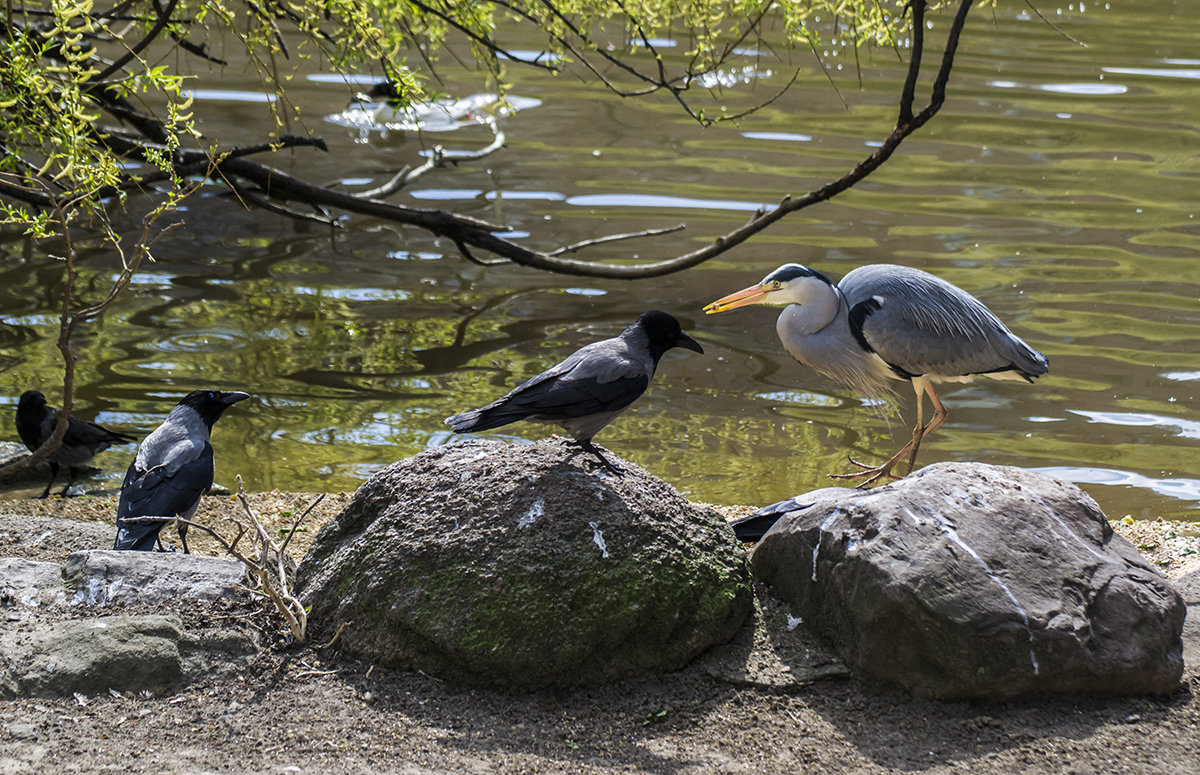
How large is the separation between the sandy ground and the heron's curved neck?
2.75 m

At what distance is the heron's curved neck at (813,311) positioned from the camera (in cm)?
646

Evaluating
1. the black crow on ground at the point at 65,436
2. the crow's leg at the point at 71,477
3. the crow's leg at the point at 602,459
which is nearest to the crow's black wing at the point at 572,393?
the crow's leg at the point at 602,459

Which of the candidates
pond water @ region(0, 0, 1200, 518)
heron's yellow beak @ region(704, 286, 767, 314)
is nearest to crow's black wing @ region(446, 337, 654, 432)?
heron's yellow beak @ region(704, 286, 767, 314)

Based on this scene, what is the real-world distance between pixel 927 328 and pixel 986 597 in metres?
2.69

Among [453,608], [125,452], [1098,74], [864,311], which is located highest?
[1098,74]

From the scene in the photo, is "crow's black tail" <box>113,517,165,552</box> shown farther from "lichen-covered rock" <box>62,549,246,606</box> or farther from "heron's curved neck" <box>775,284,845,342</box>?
"heron's curved neck" <box>775,284,845,342</box>

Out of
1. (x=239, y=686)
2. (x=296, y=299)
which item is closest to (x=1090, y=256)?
(x=296, y=299)

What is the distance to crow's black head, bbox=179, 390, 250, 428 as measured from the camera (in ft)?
20.0

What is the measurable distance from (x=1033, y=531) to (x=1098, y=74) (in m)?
16.0

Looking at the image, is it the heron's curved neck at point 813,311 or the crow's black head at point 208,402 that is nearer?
the crow's black head at point 208,402

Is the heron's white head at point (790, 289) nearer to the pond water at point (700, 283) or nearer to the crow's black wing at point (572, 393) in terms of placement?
the pond water at point (700, 283)

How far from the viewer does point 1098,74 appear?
18.0m

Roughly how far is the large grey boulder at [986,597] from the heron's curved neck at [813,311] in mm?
2230

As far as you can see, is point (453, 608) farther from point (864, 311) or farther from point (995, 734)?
point (864, 311)
